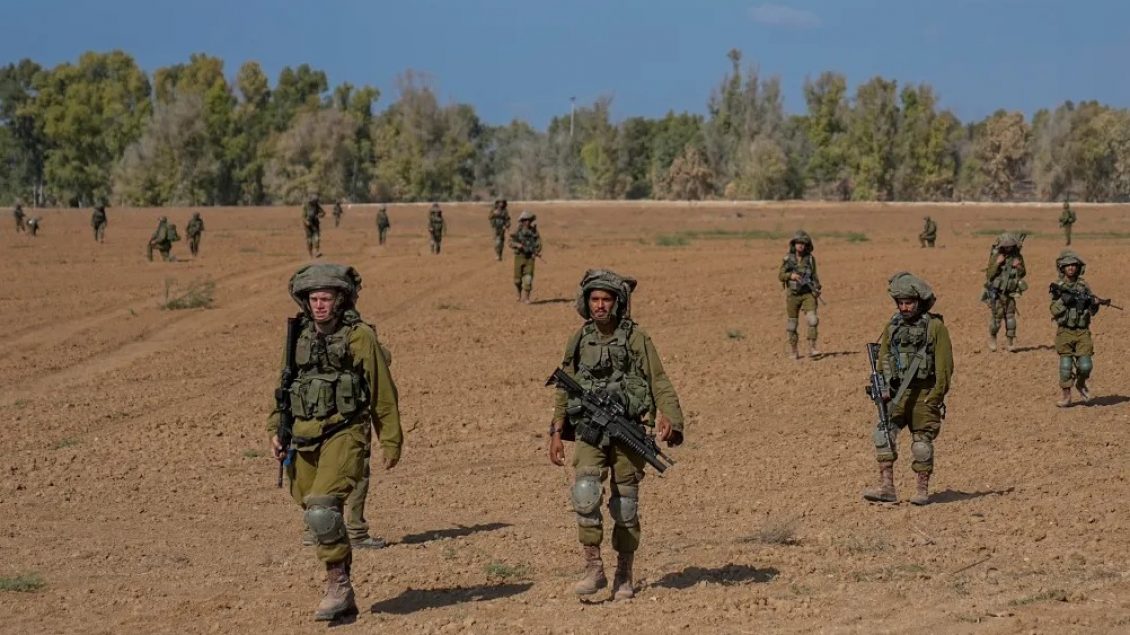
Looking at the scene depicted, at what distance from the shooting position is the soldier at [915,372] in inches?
437

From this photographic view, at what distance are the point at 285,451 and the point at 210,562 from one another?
246cm

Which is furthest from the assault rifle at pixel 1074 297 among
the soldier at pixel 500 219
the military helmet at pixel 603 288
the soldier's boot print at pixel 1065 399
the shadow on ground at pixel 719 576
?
the soldier at pixel 500 219

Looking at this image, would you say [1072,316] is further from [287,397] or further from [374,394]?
[287,397]

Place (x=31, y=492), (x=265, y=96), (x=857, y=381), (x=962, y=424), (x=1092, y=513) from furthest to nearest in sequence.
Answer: (x=265, y=96)
(x=857, y=381)
(x=962, y=424)
(x=31, y=492)
(x=1092, y=513)

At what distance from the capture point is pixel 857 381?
1856 centimetres

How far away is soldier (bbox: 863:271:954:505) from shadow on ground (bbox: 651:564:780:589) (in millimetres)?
2627

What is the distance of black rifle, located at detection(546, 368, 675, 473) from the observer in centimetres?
814

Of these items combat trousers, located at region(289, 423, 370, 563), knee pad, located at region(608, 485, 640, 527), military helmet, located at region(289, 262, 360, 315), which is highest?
military helmet, located at region(289, 262, 360, 315)

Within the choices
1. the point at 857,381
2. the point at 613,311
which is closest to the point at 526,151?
the point at 857,381

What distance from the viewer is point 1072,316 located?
1554 cm

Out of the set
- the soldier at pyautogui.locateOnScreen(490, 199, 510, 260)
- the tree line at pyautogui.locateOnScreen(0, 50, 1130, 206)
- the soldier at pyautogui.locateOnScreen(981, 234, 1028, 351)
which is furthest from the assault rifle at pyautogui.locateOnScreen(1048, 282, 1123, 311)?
the tree line at pyautogui.locateOnScreen(0, 50, 1130, 206)

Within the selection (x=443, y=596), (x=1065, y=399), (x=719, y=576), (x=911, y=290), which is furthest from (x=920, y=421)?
(x=1065, y=399)

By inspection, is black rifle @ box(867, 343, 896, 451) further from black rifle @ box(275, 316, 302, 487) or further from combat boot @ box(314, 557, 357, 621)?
black rifle @ box(275, 316, 302, 487)

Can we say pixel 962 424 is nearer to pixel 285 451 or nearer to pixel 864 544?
pixel 864 544
